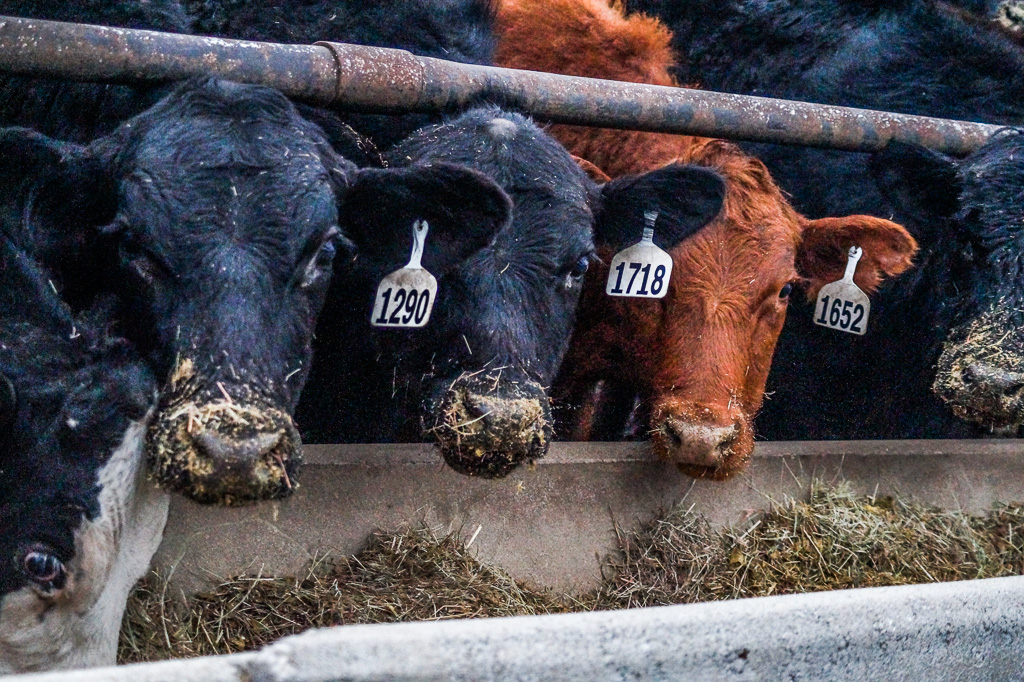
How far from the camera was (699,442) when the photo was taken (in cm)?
399

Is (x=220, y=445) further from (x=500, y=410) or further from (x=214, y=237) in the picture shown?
(x=500, y=410)

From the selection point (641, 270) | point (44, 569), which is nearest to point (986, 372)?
point (641, 270)

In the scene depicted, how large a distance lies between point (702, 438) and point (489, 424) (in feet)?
3.51

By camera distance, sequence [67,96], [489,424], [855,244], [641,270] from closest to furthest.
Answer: [489,424] → [67,96] → [641,270] → [855,244]

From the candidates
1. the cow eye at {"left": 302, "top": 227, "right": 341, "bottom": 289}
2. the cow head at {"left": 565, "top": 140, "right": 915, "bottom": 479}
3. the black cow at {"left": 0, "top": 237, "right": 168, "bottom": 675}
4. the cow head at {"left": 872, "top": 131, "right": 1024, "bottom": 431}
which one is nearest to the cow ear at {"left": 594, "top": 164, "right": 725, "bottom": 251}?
the cow head at {"left": 565, "top": 140, "right": 915, "bottom": 479}

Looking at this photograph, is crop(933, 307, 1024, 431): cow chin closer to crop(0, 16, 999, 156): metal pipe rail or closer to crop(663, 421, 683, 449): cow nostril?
crop(0, 16, 999, 156): metal pipe rail

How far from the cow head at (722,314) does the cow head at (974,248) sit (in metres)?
0.40

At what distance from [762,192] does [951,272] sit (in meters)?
1.11

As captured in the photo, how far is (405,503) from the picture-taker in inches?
149

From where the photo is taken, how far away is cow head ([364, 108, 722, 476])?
328 cm

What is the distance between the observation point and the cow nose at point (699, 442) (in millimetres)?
3988

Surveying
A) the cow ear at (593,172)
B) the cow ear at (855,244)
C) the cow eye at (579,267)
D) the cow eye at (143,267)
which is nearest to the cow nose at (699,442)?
the cow eye at (579,267)

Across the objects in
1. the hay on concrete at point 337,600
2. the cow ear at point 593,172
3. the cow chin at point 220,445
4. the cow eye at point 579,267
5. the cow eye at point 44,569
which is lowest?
the hay on concrete at point 337,600

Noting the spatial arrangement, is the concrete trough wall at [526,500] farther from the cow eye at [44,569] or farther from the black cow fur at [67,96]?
the black cow fur at [67,96]
